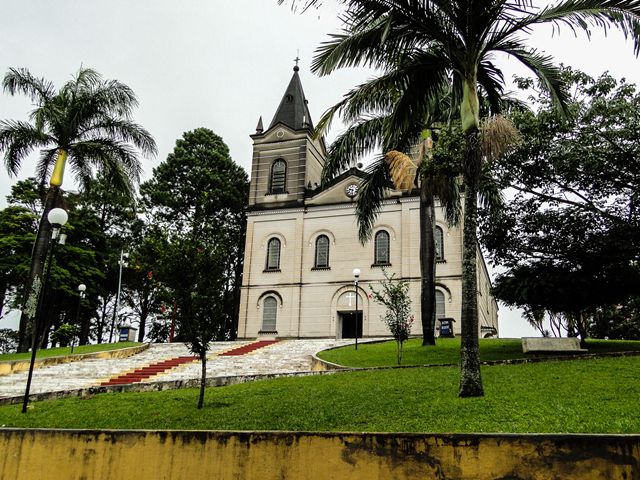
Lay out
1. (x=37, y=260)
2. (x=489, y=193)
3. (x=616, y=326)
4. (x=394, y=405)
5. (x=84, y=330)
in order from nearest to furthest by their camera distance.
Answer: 1. (x=394, y=405)
2. (x=489, y=193)
3. (x=37, y=260)
4. (x=616, y=326)
5. (x=84, y=330)

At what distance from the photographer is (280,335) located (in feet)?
100

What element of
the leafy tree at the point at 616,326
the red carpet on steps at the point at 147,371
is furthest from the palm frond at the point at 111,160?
the leafy tree at the point at 616,326

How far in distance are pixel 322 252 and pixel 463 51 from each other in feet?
72.5

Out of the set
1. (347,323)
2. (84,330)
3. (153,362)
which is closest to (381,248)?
(347,323)

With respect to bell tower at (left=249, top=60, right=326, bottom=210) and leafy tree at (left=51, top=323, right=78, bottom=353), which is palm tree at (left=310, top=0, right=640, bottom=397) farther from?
bell tower at (left=249, top=60, right=326, bottom=210)

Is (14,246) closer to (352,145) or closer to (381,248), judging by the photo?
(381,248)

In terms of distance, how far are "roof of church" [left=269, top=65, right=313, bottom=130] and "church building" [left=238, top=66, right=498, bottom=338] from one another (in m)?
0.52

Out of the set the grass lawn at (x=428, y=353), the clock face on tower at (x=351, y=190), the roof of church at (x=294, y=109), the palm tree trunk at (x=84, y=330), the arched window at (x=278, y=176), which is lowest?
the grass lawn at (x=428, y=353)

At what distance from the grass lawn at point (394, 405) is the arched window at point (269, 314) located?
1761 cm

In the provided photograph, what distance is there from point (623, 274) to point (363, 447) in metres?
12.9

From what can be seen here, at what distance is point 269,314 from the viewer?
31.3 meters

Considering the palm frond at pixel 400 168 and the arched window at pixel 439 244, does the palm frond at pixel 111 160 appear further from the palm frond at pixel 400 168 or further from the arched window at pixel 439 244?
the arched window at pixel 439 244

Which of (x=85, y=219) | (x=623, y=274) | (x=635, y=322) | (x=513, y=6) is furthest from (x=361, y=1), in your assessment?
(x=635, y=322)

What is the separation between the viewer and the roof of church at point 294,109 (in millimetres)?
35375
